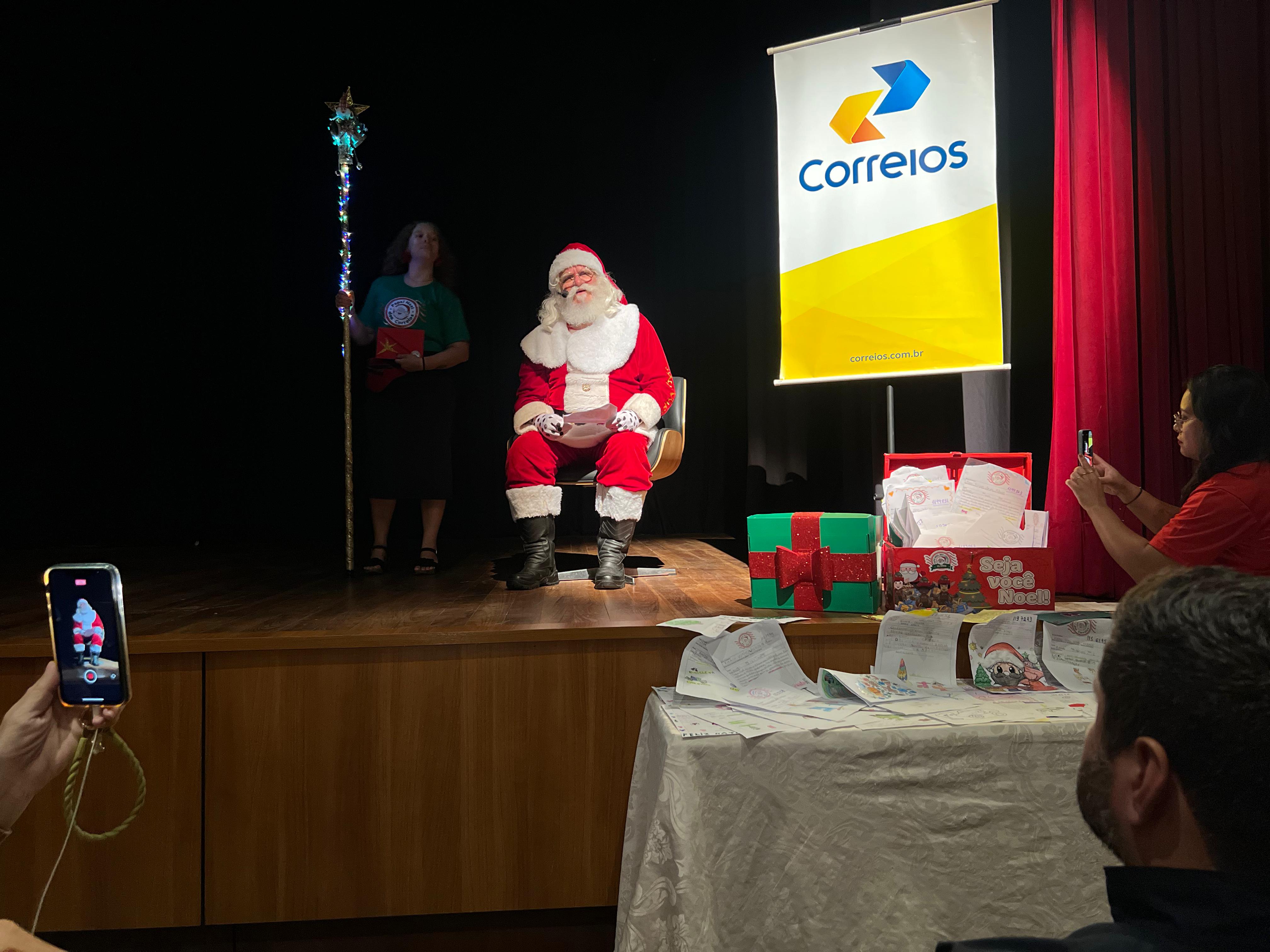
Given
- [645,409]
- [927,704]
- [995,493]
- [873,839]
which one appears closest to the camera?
[873,839]

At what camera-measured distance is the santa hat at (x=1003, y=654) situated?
4.76 ft

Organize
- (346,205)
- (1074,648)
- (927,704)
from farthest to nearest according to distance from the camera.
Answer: (346,205)
(1074,648)
(927,704)

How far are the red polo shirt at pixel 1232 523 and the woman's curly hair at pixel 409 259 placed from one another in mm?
2289

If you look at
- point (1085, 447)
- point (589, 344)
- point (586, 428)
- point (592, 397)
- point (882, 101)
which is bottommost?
point (1085, 447)

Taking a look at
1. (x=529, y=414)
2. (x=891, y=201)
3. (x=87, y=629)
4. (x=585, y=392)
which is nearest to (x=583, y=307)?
(x=585, y=392)

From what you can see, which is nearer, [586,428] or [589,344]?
[586,428]

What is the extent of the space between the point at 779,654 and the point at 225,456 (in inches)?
147

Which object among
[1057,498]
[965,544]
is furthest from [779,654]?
[1057,498]

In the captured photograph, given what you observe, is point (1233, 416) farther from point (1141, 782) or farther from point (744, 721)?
point (1141, 782)

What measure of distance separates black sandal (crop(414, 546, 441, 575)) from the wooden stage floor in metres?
0.05

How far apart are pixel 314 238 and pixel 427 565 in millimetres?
2405

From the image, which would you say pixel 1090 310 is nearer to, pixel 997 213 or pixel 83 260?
pixel 997 213

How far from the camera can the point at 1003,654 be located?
Result: 146cm

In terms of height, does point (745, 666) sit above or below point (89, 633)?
below
